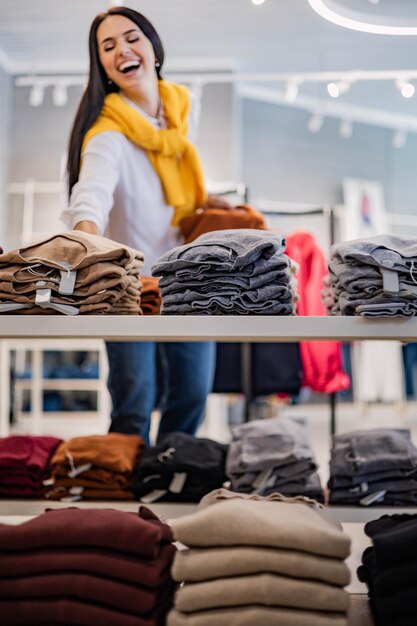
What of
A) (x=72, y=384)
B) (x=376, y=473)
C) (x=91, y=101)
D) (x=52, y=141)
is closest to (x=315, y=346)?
(x=376, y=473)

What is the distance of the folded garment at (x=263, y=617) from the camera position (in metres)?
1.09

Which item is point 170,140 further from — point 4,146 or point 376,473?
point 4,146

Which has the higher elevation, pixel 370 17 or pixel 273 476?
pixel 370 17

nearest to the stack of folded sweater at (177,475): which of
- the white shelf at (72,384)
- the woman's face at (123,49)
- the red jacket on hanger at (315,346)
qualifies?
the woman's face at (123,49)

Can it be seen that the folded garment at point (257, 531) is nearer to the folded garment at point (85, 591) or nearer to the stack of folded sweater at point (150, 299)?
the folded garment at point (85, 591)

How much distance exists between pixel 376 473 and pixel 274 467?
0.26 m

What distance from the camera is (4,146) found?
575 cm

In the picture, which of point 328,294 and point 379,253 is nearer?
point 379,253

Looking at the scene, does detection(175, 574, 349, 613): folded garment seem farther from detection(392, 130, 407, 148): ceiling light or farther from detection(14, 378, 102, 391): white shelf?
detection(392, 130, 407, 148): ceiling light

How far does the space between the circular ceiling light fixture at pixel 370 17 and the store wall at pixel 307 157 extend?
167 inches

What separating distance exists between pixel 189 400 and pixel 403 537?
1.19 meters

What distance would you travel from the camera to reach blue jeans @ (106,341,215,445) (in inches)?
85.2

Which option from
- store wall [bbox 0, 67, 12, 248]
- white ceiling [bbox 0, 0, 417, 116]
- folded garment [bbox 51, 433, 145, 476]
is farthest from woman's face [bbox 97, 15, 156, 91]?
store wall [bbox 0, 67, 12, 248]

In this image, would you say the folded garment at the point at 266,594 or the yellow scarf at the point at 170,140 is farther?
the yellow scarf at the point at 170,140
